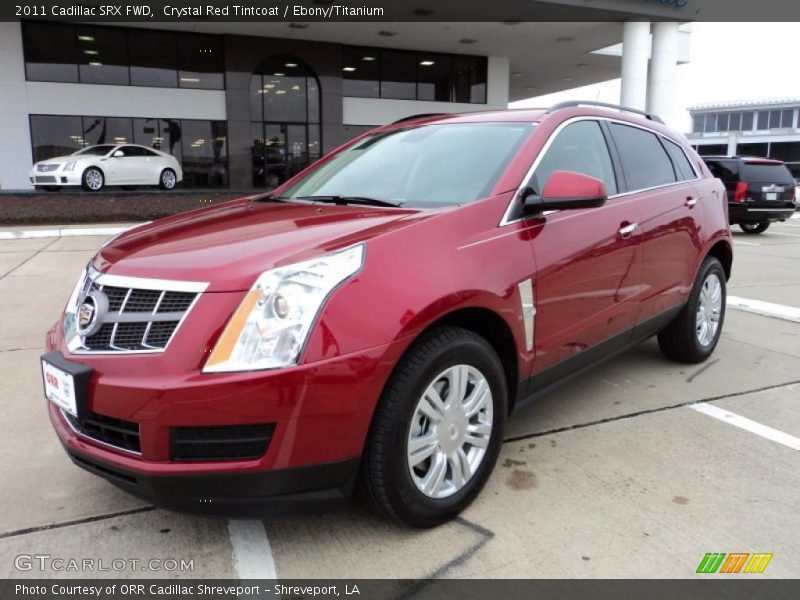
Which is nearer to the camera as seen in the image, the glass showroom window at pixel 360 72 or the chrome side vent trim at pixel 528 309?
the chrome side vent trim at pixel 528 309

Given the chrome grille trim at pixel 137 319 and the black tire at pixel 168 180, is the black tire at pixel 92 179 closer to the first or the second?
the black tire at pixel 168 180

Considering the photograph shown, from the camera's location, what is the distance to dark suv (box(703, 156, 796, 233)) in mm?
14508

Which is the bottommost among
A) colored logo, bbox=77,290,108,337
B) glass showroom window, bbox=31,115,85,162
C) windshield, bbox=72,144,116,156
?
colored logo, bbox=77,290,108,337

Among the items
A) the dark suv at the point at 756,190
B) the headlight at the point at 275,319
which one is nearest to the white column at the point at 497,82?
the dark suv at the point at 756,190

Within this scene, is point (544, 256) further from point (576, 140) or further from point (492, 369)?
point (576, 140)

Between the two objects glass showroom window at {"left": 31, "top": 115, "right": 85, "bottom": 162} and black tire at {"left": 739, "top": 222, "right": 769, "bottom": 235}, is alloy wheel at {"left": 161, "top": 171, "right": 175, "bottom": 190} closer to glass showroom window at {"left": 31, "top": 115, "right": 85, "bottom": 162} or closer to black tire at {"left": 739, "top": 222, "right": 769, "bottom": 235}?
glass showroom window at {"left": 31, "top": 115, "right": 85, "bottom": 162}

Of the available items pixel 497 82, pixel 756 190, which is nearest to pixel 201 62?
pixel 497 82

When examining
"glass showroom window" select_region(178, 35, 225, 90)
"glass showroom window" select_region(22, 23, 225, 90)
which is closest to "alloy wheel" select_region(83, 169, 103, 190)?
"glass showroom window" select_region(22, 23, 225, 90)

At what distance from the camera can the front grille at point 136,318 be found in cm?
219

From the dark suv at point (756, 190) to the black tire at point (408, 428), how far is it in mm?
A: 14085

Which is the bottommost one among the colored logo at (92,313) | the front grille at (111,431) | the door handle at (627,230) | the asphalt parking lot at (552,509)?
the asphalt parking lot at (552,509)

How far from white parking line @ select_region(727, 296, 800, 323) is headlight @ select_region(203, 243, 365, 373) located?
5878mm

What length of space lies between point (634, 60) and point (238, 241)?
22780 millimetres

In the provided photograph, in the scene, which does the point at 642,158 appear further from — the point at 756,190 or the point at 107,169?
the point at 107,169
